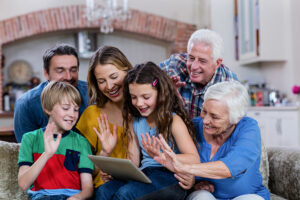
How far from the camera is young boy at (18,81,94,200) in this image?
6.04 feet

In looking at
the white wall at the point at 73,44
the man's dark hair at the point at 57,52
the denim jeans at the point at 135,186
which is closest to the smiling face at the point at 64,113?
the denim jeans at the point at 135,186

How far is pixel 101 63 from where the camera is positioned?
2008 millimetres

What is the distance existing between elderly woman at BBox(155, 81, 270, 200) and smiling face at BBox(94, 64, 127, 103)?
1.64 feet

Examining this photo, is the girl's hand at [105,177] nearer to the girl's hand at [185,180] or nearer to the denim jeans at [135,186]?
the denim jeans at [135,186]

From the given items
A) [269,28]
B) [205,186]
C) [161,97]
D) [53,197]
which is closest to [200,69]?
[161,97]

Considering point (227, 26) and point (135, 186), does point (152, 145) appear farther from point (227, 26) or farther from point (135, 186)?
point (227, 26)

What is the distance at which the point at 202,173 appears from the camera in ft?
5.15

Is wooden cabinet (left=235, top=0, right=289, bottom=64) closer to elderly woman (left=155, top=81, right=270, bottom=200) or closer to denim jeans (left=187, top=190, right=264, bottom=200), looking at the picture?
elderly woman (left=155, top=81, right=270, bottom=200)

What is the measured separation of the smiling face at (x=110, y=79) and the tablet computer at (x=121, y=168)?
428 mm

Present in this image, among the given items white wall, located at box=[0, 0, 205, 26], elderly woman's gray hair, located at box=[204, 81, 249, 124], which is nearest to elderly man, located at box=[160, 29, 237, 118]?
elderly woman's gray hair, located at box=[204, 81, 249, 124]

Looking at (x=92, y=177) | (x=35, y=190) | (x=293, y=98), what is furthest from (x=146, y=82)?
(x=293, y=98)

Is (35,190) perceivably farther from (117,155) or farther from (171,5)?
(171,5)

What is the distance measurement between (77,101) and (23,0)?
4928 millimetres

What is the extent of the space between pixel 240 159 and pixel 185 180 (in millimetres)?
280
